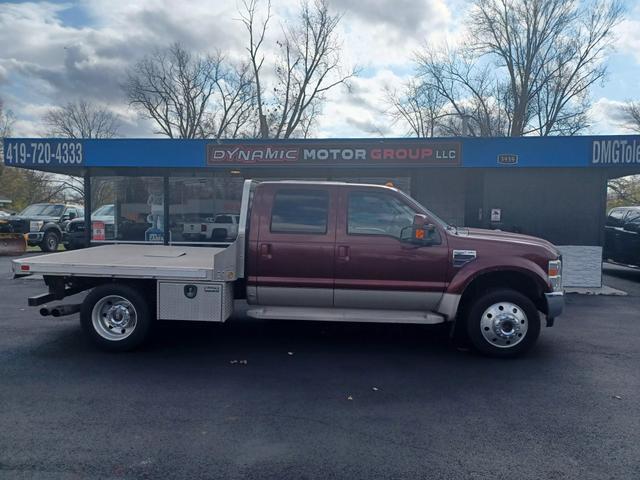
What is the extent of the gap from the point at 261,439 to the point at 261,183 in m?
3.46

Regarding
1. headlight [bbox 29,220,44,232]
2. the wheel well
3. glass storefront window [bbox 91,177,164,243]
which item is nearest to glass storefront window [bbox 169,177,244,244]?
glass storefront window [bbox 91,177,164,243]

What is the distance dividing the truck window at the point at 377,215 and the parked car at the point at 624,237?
32.0ft

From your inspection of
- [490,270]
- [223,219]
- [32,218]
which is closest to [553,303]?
[490,270]

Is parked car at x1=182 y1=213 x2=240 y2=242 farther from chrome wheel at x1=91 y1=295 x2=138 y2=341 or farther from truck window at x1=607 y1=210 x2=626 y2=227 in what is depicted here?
truck window at x1=607 y1=210 x2=626 y2=227

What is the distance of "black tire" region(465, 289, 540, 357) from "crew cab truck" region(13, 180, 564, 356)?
12 mm

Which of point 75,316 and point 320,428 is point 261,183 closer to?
point 320,428

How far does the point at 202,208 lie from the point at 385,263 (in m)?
8.07

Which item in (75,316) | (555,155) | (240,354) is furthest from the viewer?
(555,155)

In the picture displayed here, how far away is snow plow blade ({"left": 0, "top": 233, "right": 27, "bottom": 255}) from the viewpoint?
18.7m

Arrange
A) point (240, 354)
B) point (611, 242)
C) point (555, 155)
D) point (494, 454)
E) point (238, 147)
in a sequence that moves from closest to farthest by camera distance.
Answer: point (494, 454) < point (240, 354) < point (555, 155) < point (238, 147) < point (611, 242)

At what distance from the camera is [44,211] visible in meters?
20.7

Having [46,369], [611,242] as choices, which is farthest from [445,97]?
[46,369]

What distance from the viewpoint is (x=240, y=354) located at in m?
6.20

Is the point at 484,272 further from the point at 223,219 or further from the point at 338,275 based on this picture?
the point at 223,219
